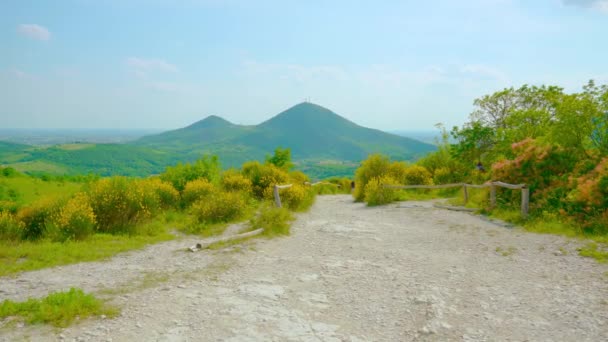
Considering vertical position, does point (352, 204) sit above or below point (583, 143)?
below

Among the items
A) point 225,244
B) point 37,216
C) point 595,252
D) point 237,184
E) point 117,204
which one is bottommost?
point 225,244

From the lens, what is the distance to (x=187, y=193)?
15.6 m

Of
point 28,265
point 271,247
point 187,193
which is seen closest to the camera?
point 28,265

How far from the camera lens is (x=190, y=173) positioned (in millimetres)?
18047

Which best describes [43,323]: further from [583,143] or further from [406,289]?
[583,143]

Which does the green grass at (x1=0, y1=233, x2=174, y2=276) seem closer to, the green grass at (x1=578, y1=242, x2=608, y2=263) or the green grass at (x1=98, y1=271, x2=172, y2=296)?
the green grass at (x1=98, y1=271, x2=172, y2=296)

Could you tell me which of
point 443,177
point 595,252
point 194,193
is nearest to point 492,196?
point 595,252

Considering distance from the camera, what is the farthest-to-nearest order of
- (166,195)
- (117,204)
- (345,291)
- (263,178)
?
(263,178) < (166,195) < (117,204) < (345,291)

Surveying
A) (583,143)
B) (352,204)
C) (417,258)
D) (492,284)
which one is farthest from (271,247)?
(583,143)

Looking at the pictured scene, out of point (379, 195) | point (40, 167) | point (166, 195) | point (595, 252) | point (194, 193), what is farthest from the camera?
point (40, 167)

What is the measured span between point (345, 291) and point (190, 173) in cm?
1279

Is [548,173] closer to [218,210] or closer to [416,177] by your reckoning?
[416,177]

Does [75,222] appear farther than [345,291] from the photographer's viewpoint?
Yes

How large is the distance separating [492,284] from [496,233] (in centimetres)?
497
